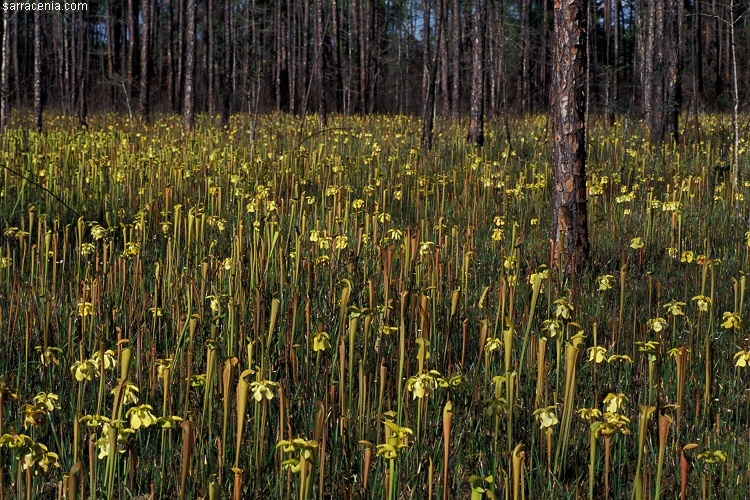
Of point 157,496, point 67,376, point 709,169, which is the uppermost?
point 709,169

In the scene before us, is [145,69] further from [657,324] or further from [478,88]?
[657,324]

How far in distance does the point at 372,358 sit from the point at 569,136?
2.03m

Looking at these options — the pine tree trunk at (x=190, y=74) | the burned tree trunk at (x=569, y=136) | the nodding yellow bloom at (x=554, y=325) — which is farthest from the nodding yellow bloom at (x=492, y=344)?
the pine tree trunk at (x=190, y=74)

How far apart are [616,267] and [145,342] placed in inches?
105

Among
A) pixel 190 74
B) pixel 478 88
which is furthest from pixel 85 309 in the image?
pixel 190 74

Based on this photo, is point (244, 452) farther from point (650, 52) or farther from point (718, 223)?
point (650, 52)

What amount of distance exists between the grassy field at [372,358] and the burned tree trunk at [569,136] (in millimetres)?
253

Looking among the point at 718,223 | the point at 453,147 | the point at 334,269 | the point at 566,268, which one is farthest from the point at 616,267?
the point at 453,147

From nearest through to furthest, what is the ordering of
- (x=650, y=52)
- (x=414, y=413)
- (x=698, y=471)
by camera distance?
(x=698, y=471) < (x=414, y=413) < (x=650, y=52)

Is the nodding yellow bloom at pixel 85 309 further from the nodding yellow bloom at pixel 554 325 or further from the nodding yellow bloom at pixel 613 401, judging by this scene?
the nodding yellow bloom at pixel 613 401

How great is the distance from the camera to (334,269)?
3.79 metres

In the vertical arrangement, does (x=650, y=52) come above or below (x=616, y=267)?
above

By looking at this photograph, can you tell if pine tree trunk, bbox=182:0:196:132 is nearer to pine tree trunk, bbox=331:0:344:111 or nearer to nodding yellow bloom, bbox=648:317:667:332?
pine tree trunk, bbox=331:0:344:111

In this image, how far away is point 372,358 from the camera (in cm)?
293
